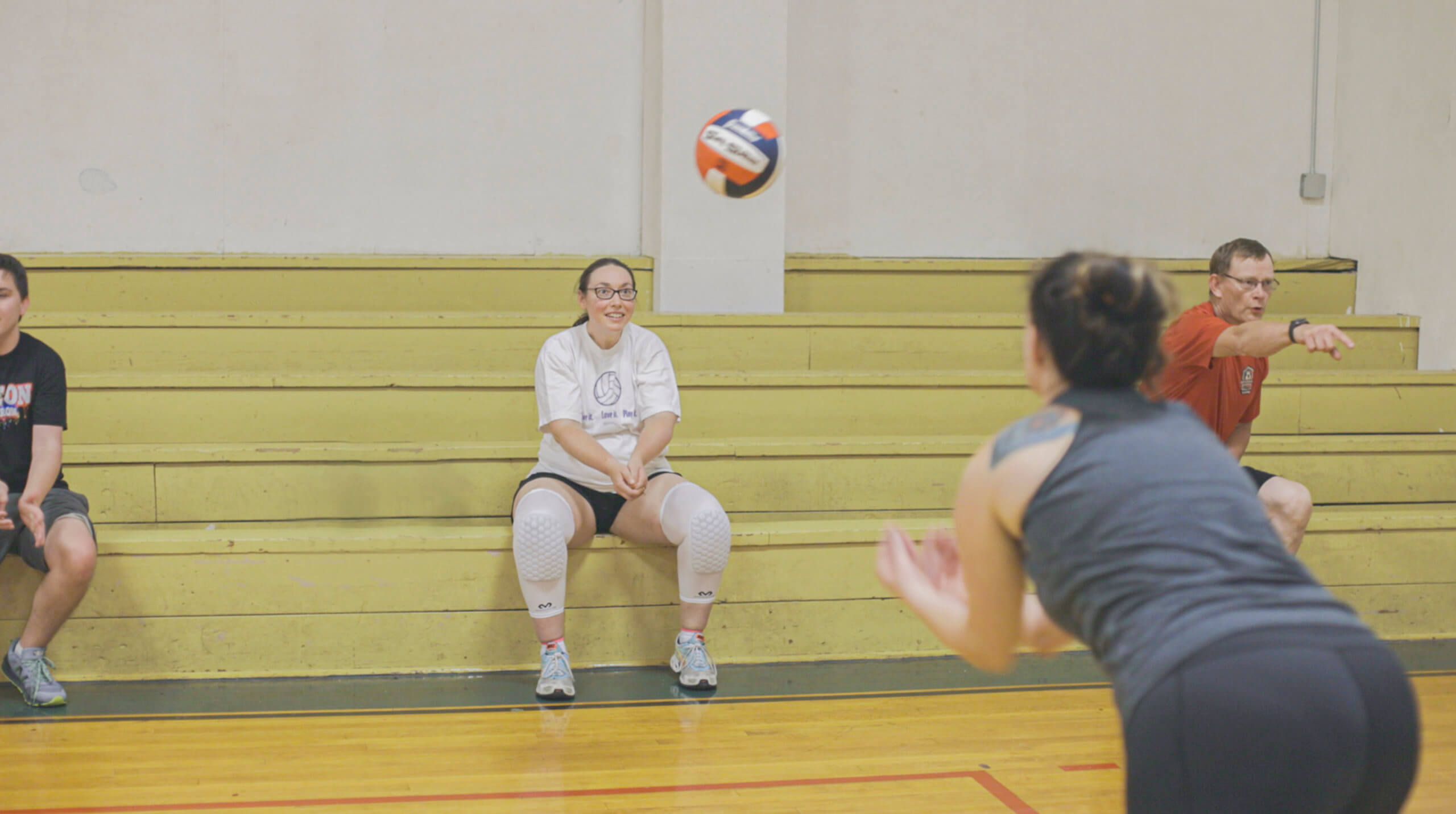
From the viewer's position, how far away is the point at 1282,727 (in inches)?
43.3

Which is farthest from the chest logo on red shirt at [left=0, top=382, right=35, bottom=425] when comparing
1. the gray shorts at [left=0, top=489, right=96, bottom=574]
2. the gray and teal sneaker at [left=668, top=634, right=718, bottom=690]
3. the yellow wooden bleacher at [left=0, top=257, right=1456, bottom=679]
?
the gray and teal sneaker at [left=668, top=634, right=718, bottom=690]

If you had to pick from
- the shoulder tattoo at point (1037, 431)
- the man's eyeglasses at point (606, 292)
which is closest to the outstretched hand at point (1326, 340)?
the shoulder tattoo at point (1037, 431)

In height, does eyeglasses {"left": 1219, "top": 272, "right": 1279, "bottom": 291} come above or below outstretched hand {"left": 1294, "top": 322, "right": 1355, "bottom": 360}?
above

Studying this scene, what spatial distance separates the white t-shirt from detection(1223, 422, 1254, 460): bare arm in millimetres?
1559

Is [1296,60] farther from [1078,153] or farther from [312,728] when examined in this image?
[312,728]

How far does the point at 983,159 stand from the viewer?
5586 millimetres

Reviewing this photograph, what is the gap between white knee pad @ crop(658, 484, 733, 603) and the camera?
10.9ft

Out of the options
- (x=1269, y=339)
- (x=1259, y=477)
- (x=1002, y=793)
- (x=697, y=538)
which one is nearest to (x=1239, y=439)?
(x=1259, y=477)

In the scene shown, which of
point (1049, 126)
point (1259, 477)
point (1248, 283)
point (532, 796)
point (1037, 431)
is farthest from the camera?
point (1049, 126)

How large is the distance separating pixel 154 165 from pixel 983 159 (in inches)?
142

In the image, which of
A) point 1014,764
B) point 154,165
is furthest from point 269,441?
point 1014,764

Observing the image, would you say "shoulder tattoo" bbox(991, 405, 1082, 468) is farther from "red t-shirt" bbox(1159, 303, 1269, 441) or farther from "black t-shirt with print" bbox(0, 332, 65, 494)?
"black t-shirt with print" bbox(0, 332, 65, 494)

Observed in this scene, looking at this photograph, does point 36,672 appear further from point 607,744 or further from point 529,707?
point 607,744

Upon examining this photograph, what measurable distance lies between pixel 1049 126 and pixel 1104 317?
15.3ft
